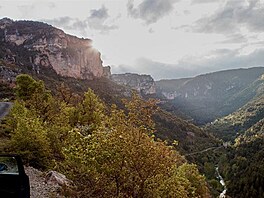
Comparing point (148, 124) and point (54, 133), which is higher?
point (148, 124)

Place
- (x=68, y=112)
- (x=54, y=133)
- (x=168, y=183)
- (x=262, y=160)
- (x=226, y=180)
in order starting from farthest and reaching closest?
1. (x=262, y=160)
2. (x=226, y=180)
3. (x=68, y=112)
4. (x=54, y=133)
5. (x=168, y=183)

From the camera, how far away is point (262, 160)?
150250 millimetres

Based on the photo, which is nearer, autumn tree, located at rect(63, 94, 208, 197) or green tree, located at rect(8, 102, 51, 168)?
autumn tree, located at rect(63, 94, 208, 197)

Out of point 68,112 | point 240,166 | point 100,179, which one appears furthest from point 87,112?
point 240,166

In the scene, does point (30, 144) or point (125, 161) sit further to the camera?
point (30, 144)

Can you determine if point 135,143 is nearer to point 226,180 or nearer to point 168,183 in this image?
point 168,183

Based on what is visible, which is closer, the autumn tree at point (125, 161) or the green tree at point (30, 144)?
the autumn tree at point (125, 161)

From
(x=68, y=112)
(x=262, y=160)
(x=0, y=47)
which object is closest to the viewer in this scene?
(x=68, y=112)

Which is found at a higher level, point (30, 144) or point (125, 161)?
point (125, 161)

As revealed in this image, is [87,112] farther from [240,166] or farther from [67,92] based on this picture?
[240,166]

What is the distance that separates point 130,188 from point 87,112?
82.4 ft

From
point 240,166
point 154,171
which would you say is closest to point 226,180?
point 240,166

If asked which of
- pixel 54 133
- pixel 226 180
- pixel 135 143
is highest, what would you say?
pixel 135 143

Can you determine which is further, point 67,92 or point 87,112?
point 67,92
